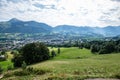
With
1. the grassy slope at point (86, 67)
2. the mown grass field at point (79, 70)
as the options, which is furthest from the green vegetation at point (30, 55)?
the mown grass field at point (79, 70)

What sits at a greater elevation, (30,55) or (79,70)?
(79,70)

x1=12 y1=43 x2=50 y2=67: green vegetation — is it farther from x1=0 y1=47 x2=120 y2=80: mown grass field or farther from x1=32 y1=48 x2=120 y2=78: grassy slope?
x1=0 y1=47 x2=120 y2=80: mown grass field

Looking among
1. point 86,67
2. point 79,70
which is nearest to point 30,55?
point 86,67

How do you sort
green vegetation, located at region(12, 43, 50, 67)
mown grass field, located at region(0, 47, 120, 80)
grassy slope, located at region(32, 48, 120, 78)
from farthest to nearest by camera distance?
green vegetation, located at region(12, 43, 50, 67), grassy slope, located at region(32, 48, 120, 78), mown grass field, located at region(0, 47, 120, 80)

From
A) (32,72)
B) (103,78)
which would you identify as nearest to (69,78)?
(103,78)

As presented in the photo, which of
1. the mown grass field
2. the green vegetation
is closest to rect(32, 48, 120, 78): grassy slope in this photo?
the mown grass field

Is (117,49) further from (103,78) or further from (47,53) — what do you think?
(103,78)

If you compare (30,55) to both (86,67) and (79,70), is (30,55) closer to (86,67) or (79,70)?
(86,67)

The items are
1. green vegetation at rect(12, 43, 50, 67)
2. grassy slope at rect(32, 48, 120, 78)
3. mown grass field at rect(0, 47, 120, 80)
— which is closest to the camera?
mown grass field at rect(0, 47, 120, 80)

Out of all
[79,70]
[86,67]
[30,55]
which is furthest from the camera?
[30,55]

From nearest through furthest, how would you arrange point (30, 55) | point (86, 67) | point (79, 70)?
1. point (79, 70)
2. point (86, 67)
3. point (30, 55)

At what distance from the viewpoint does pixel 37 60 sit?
108m

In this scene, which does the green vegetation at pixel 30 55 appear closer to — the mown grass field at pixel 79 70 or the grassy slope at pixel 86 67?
the grassy slope at pixel 86 67

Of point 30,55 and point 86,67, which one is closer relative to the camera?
point 86,67
